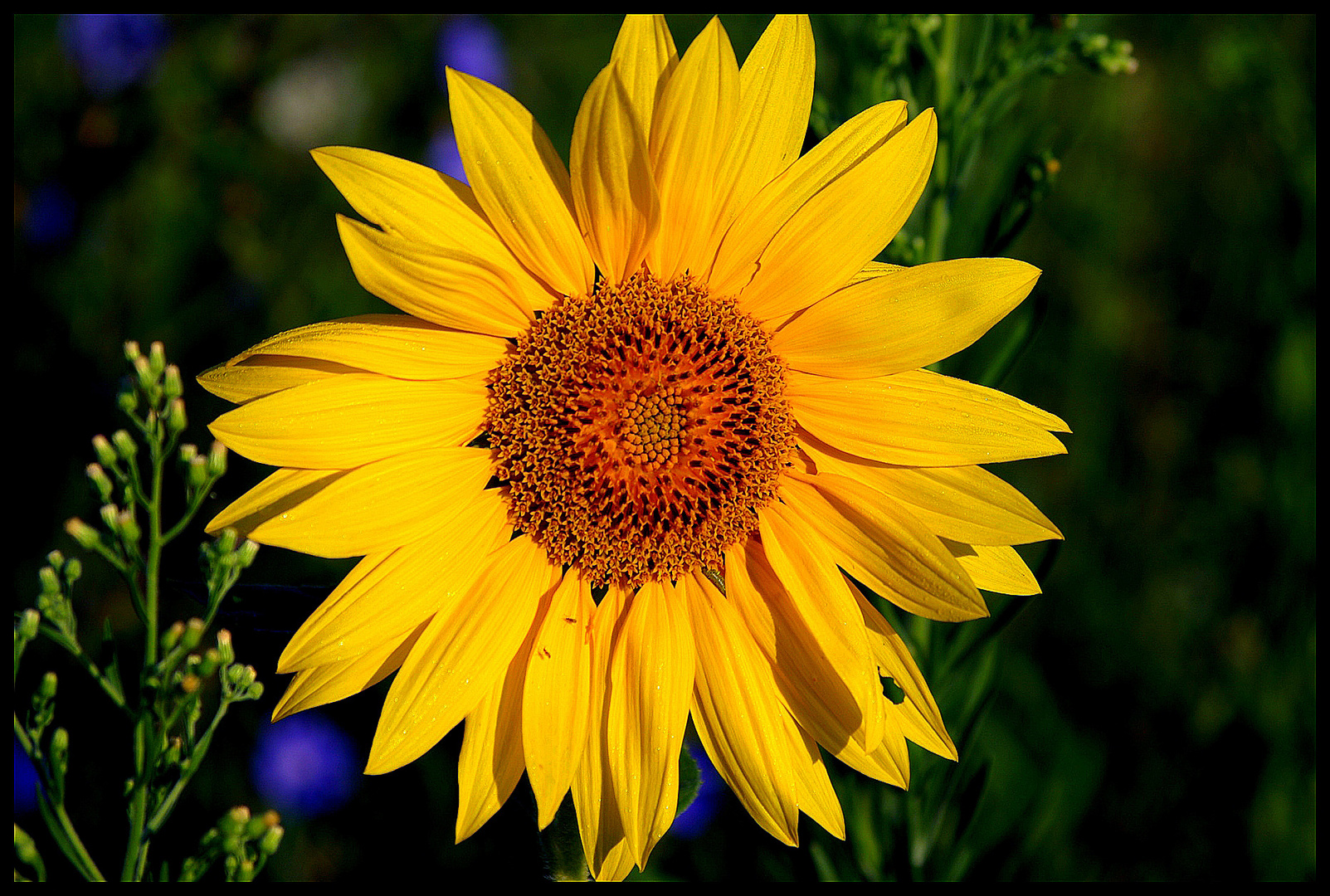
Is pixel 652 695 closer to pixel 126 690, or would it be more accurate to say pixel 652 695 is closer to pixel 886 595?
pixel 886 595

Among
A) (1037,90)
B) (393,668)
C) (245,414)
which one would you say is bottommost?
(393,668)

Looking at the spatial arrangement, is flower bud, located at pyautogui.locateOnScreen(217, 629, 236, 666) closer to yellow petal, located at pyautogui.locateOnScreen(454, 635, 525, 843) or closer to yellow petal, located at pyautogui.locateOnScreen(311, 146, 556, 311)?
yellow petal, located at pyautogui.locateOnScreen(454, 635, 525, 843)

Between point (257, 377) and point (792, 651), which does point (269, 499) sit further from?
point (792, 651)

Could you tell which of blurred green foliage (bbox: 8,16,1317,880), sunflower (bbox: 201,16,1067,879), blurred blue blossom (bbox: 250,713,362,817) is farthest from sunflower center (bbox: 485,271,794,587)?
blurred blue blossom (bbox: 250,713,362,817)

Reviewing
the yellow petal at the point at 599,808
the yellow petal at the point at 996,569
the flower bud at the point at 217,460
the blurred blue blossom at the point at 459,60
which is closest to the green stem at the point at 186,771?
the flower bud at the point at 217,460

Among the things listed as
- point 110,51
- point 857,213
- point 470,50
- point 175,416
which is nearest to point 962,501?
point 857,213

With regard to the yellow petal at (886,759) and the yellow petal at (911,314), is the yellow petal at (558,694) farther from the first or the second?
the yellow petal at (911,314)

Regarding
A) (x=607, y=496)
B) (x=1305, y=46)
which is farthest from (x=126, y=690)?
(x=1305, y=46)
